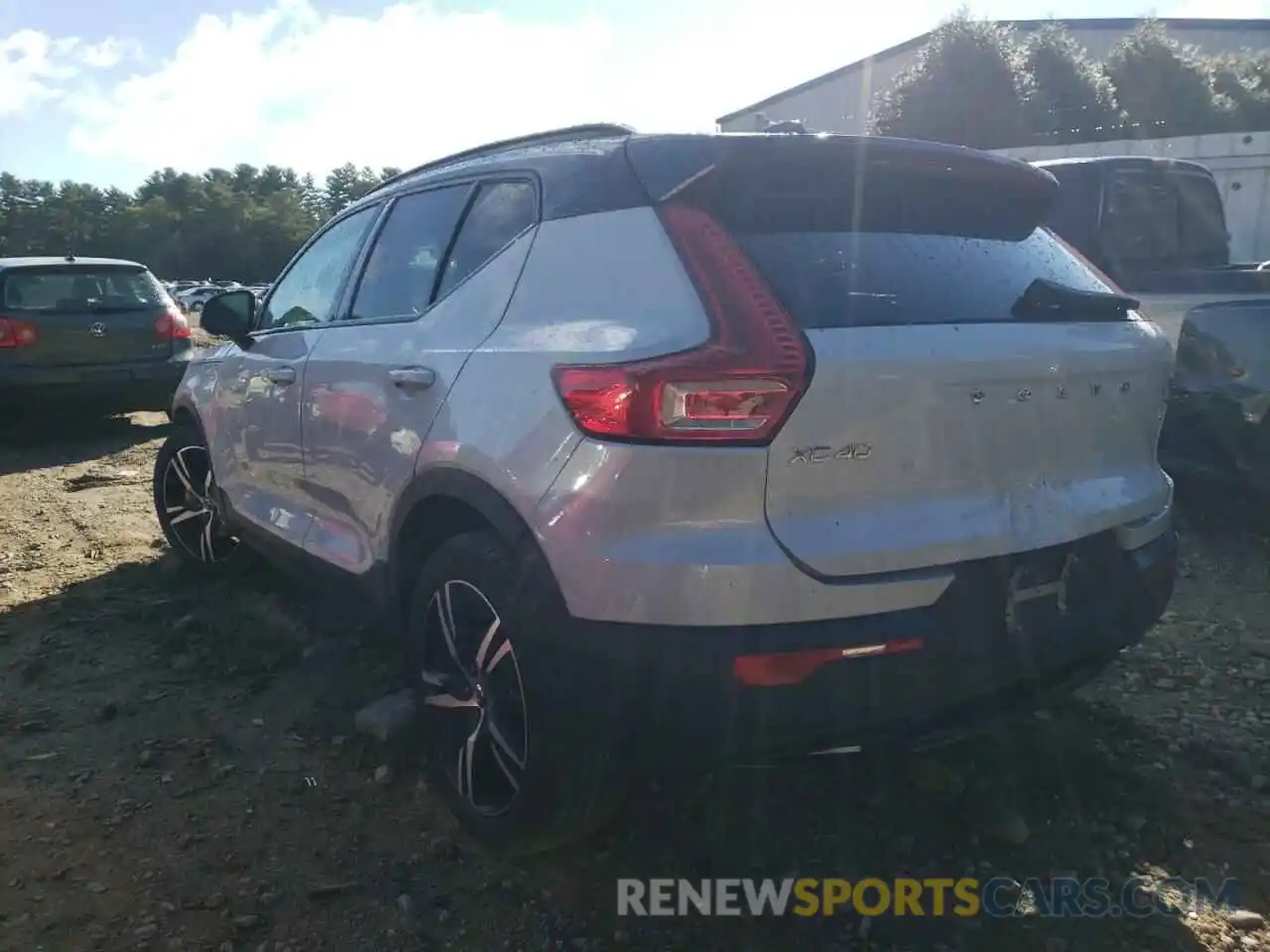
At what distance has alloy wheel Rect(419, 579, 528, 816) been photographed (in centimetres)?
238

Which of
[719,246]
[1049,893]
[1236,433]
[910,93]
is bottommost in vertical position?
[1049,893]

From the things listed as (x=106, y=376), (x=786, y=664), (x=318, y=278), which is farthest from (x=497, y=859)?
(x=106, y=376)

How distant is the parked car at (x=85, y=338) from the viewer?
8.00 m

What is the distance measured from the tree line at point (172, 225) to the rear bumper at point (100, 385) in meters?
65.5

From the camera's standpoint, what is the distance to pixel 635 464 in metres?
1.99

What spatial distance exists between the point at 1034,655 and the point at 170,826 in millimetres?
2304

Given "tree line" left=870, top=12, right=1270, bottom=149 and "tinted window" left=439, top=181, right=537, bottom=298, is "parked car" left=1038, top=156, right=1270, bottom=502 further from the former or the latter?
"tree line" left=870, top=12, right=1270, bottom=149

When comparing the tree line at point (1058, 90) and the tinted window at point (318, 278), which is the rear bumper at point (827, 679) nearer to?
the tinted window at point (318, 278)

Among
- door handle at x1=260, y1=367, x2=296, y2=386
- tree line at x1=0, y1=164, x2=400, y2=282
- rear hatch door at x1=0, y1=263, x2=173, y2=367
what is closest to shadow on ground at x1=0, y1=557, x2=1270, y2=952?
door handle at x1=260, y1=367, x2=296, y2=386

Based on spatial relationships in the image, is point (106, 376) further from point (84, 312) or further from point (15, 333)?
point (15, 333)

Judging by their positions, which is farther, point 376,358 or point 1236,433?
point 1236,433

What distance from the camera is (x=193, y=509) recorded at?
4781mm

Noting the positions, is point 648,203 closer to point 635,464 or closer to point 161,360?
point 635,464

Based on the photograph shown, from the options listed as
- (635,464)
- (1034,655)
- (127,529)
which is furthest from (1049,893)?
(127,529)
